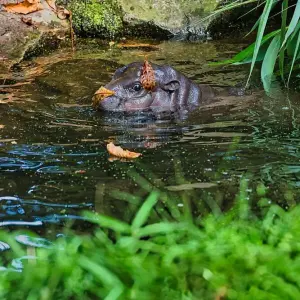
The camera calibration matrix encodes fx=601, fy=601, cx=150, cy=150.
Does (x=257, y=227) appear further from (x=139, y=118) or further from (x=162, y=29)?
(x=162, y=29)

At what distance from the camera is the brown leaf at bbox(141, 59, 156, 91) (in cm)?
530

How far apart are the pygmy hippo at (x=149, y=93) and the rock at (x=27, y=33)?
1607 mm

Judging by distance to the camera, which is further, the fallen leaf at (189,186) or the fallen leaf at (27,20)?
the fallen leaf at (27,20)

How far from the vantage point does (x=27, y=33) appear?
289 inches

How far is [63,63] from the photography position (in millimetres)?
6836

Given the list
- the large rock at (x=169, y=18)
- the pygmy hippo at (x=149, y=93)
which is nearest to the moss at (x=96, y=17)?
the large rock at (x=169, y=18)

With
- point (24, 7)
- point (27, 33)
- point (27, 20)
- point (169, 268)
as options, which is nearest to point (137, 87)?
point (27, 33)

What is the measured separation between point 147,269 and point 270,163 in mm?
1722

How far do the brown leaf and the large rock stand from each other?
10.1 ft

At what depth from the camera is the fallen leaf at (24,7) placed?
7.66 m

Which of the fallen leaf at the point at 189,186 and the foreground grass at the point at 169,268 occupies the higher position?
the foreground grass at the point at 169,268

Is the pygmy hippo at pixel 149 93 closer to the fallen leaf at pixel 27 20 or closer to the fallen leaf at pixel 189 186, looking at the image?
the fallen leaf at pixel 189 186

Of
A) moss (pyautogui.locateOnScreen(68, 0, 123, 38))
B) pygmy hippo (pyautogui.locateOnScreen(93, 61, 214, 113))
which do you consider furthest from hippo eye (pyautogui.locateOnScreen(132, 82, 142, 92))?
moss (pyautogui.locateOnScreen(68, 0, 123, 38))

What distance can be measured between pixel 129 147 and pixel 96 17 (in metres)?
4.70
